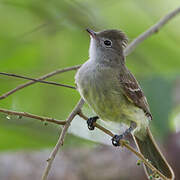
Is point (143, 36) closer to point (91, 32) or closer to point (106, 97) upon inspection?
point (91, 32)

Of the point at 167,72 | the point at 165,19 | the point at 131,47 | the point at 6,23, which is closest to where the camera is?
the point at 131,47

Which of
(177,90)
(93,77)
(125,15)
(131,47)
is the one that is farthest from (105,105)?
(177,90)

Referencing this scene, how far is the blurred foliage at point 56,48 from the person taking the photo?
215 inches

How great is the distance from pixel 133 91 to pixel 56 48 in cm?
169

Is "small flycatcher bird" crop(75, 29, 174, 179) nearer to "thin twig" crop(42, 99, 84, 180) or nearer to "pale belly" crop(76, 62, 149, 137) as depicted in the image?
"pale belly" crop(76, 62, 149, 137)

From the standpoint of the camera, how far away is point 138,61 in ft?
19.4

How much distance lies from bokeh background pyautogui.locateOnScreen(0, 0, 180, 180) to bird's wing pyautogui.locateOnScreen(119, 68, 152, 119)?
0.47 meters

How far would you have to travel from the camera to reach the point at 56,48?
592cm

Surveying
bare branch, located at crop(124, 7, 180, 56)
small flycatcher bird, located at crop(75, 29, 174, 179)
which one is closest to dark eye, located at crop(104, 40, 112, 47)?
small flycatcher bird, located at crop(75, 29, 174, 179)

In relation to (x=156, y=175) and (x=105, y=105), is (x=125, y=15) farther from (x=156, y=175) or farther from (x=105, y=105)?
(x=156, y=175)

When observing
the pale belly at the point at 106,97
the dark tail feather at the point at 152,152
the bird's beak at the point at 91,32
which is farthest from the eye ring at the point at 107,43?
the dark tail feather at the point at 152,152

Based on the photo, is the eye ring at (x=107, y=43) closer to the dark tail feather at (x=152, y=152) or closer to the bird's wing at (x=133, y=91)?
the bird's wing at (x=133, y=91)

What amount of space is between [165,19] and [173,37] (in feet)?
3.86

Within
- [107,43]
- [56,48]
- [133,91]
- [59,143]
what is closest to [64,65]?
[56,48]
